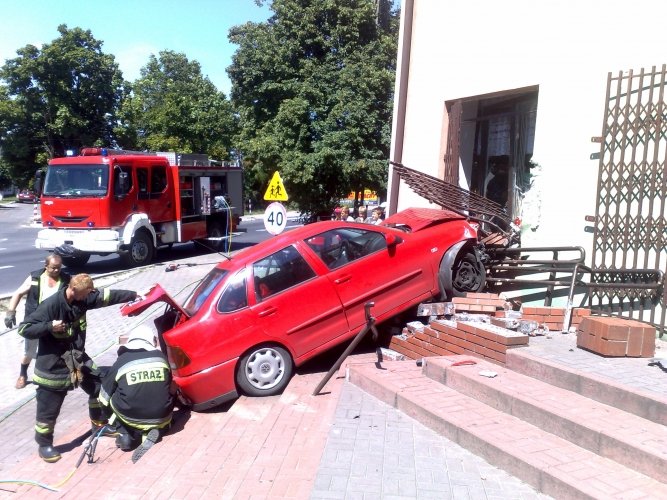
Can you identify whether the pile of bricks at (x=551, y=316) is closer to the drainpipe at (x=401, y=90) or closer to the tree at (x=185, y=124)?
the drainpipe at (x=401, y=90)

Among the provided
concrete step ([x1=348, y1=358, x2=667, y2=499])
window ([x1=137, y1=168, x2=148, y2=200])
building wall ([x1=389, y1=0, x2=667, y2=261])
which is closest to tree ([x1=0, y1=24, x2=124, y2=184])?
window ([x1=137, y1=168, x2=148, y2=200])

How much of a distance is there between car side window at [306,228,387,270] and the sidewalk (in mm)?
1285

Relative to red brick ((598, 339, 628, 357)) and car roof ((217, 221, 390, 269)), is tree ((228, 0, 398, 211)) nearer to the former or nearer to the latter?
car roof ((217, 221, 390, 269))

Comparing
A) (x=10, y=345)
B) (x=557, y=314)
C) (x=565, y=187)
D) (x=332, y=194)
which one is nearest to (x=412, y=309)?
(x=557, y=314)

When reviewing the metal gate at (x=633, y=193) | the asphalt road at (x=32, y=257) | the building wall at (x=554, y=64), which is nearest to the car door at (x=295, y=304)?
the metal gate at (x=633, y=193)

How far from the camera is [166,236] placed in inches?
698

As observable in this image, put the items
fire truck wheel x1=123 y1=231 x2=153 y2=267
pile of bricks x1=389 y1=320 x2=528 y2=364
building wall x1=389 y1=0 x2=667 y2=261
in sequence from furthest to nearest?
1. fire truck wheel x1=123 y1=231 x2=153 y2=267
2. building wall x1=389 y1=0 x2=667 y2=261
3. pile of bricks x1=389 y1=320 x2=528 y2=364

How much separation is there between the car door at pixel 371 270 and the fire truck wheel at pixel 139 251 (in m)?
10.7

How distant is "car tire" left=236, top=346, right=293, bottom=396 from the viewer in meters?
6.04

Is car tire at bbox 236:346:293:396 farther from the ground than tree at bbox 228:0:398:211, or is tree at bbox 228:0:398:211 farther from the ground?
tree at bbox 228:0:398:211

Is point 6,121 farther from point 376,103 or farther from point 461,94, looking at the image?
point 461,94

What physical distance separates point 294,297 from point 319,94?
472 inches

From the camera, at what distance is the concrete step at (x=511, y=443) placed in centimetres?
366

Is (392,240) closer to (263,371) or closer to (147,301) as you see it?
(263,371)
